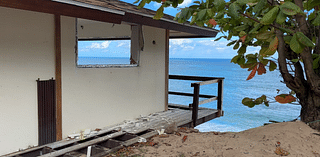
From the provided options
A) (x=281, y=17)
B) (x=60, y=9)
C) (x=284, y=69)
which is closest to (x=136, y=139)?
(x=60, y=9)

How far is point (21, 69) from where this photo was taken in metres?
4.26

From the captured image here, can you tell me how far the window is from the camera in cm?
547

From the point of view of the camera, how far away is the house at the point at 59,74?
407 cm

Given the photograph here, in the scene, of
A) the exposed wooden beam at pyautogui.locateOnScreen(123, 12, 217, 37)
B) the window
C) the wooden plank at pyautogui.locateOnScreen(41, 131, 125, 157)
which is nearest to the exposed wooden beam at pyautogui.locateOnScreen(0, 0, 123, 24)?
the exposed wooden beam at pyautogui.locateOnScreen(123, 12, 217, 37)

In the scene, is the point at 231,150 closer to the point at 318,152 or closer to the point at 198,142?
the point at 198,142

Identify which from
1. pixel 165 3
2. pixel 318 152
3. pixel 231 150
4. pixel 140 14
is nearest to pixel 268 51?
pixel 165 3

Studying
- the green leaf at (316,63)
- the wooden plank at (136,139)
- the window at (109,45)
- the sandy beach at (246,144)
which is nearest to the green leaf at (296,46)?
the green leaf at (316,63)

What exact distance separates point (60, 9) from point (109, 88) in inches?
91.4

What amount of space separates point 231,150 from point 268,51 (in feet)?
5.09

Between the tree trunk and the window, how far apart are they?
11.8ft

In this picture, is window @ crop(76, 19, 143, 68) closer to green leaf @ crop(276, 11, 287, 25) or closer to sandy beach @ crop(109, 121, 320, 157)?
sandy beach @ crop(109, 121, 320, 157)

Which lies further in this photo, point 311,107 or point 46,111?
point 46,111

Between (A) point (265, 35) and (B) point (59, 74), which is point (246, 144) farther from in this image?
(B) point (59, 74)

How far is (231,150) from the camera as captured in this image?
3.49 meters
